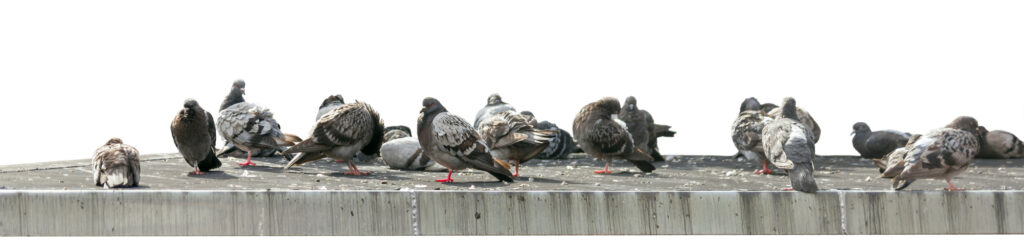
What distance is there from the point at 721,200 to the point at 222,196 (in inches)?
149

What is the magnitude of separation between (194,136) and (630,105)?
15.9 ft

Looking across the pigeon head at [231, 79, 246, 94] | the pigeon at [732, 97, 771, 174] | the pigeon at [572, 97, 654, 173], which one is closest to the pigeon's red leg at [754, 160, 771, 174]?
the pigeon at [732, 97, 771, 174]

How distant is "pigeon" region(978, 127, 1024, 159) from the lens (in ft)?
43.7

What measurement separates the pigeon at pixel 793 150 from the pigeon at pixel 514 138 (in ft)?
8.01

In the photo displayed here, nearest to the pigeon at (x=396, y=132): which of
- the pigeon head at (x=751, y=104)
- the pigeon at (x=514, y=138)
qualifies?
the pigeon at (x=514, y=138)

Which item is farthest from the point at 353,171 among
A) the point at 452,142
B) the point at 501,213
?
the point at 501,213

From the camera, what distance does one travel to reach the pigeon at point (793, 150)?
8.83m

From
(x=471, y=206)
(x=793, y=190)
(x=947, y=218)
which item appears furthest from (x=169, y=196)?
(x=947, y=218)

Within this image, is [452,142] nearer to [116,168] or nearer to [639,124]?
[116,168]

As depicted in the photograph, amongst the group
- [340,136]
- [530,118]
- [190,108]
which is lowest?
[340,136]

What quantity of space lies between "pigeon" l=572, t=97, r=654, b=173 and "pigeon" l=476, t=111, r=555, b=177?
44 centimetres

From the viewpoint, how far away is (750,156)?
12.8 m

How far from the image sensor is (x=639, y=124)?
43.4 ft

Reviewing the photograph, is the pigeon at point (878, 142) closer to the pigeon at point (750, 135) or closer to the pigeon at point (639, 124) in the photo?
the pigeon at point (750, 135)
